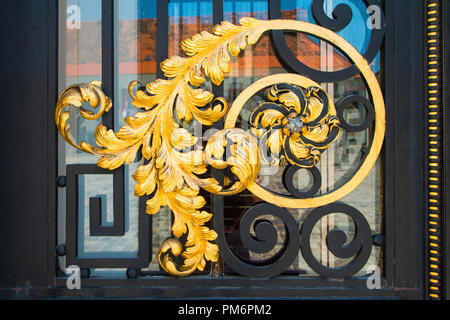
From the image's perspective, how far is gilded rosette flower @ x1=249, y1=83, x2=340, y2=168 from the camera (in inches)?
27.1

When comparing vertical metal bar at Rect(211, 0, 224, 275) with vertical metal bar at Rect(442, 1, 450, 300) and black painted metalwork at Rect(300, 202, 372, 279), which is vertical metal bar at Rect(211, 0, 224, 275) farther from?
vertical metal bar at Rect(442, 1, 450, 300)

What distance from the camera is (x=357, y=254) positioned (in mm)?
713

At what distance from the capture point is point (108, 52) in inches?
27.7

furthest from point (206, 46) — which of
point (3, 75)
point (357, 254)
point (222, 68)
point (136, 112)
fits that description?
point (357, 254)

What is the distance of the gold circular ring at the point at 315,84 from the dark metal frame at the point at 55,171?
3 centimetres

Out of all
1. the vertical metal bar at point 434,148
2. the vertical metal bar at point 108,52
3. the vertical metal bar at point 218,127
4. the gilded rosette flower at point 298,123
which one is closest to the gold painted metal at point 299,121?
the gilded rosette flower at point 298,123

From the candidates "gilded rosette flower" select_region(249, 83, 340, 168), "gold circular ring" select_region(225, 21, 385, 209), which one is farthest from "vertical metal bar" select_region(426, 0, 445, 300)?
"gilded rosette flower" select_region(249, 83, 340, 168)

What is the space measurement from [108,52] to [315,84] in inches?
21.3

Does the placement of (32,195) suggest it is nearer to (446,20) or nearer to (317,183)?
(317,183)

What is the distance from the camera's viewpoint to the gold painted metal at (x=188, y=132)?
681 millimetres

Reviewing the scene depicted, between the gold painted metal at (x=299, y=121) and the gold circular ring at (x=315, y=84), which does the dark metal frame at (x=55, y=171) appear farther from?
the gold painted metal at (x=299, y=121)

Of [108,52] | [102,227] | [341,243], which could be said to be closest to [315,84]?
[341,243]

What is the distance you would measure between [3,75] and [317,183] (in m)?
0.85
